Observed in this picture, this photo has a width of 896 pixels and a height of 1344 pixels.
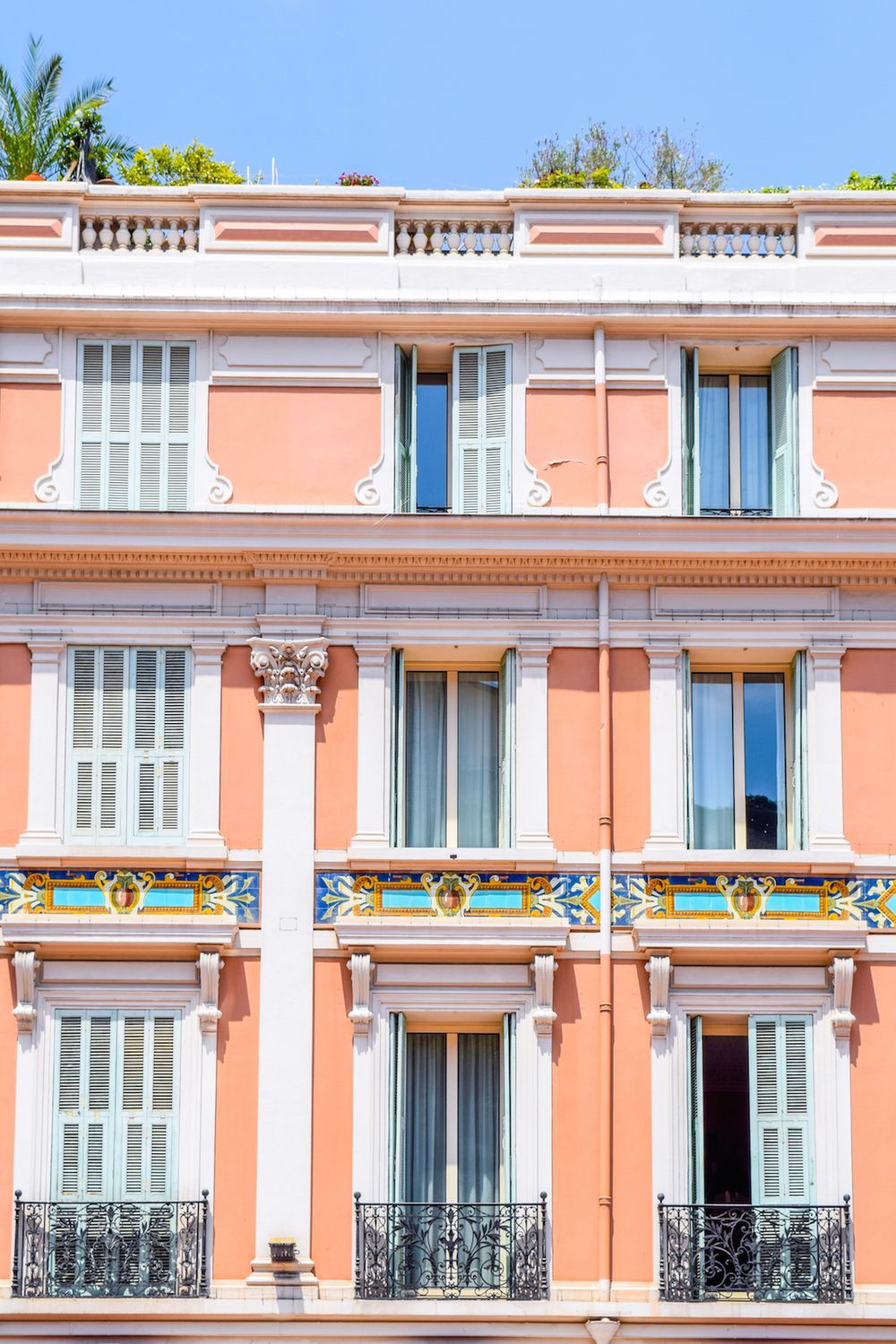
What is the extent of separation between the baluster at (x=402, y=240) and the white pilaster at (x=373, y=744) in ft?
13.9

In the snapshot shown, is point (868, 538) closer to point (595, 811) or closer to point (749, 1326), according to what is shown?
point (595, 811)

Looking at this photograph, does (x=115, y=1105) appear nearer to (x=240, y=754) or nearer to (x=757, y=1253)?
(x=240, y=754)

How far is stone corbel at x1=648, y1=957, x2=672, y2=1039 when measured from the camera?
2403 centimetres

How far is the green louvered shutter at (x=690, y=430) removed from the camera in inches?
1003

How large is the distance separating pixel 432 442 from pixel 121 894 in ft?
18.9

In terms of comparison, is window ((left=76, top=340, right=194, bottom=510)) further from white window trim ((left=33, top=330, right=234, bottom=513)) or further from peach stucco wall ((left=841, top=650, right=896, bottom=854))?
peach stucco wall ((left=841, top=650, right=896, bottom=854))

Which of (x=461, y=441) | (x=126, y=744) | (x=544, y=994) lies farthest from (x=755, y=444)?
(x=126, y=744)

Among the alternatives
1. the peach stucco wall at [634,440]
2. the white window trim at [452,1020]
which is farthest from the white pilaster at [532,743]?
the peach stucco wall at [634,440]

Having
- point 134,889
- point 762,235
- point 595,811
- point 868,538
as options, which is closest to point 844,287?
point 762,235

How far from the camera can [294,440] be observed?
83.4 feet

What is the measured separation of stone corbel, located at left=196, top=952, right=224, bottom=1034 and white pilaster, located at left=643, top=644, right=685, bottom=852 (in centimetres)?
444

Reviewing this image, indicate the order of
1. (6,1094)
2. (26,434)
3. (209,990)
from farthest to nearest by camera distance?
(26,434) < (209,990) < (6,1094)

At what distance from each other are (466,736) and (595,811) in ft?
5.32

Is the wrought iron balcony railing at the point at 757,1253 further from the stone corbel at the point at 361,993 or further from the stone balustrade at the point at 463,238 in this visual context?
the stone balustrade at the point at 463,238
